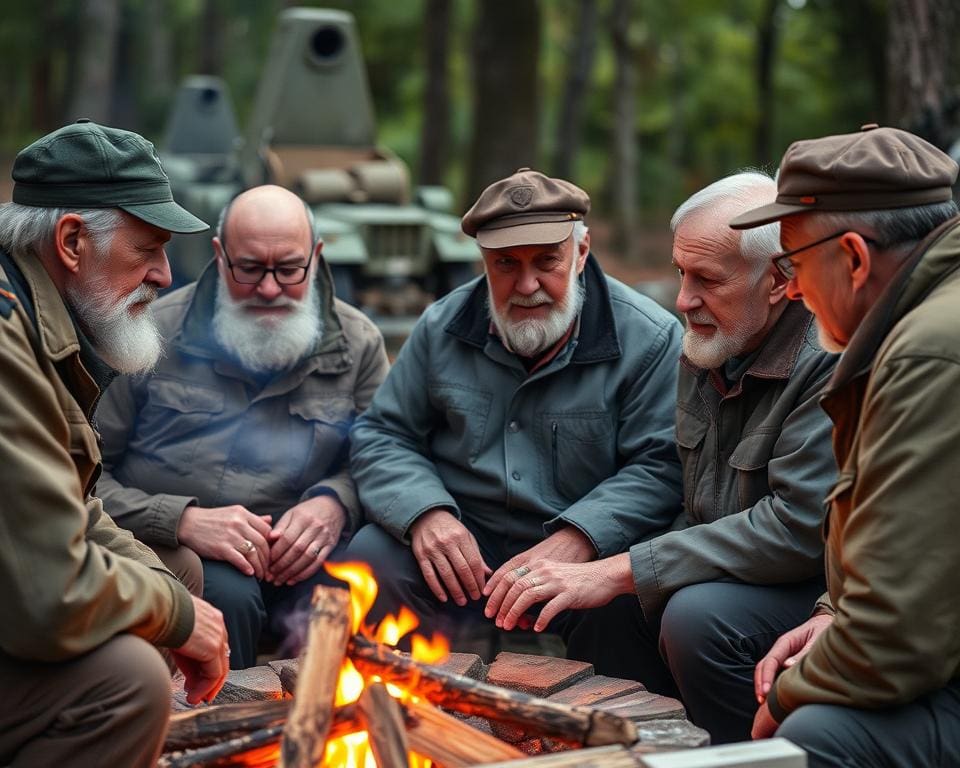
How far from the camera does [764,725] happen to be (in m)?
3.06

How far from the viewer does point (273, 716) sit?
2.99 meters

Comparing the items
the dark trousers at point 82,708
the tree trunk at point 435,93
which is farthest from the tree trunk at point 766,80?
the dark trousers at point 82,708

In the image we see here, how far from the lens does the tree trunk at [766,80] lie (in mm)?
21531

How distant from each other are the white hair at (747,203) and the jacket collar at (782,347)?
176 millimetres

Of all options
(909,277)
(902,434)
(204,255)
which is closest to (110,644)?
(902,434)

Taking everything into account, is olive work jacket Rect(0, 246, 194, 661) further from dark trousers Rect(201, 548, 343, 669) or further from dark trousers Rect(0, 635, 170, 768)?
dark trousers Rect(201, 548, 343, 669)

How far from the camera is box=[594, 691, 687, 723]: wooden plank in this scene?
3.27 meters

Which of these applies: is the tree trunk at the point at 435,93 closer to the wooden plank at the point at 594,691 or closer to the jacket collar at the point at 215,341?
the jacket collar at the point at 215,341

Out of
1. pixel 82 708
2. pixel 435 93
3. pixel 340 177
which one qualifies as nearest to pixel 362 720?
pixel 82 708

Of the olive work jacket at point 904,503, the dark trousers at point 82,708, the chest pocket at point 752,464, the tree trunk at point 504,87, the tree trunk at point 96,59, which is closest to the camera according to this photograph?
the olive work jacket at point 904,503

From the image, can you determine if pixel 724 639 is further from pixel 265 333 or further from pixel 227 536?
pixel 265 333

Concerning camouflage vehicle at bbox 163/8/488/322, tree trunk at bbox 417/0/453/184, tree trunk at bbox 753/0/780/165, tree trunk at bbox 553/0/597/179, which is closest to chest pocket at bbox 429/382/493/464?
camouflage vehicle at bbox 163/8/488/322

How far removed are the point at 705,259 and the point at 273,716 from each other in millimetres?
1901

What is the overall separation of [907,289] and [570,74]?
18784mm
